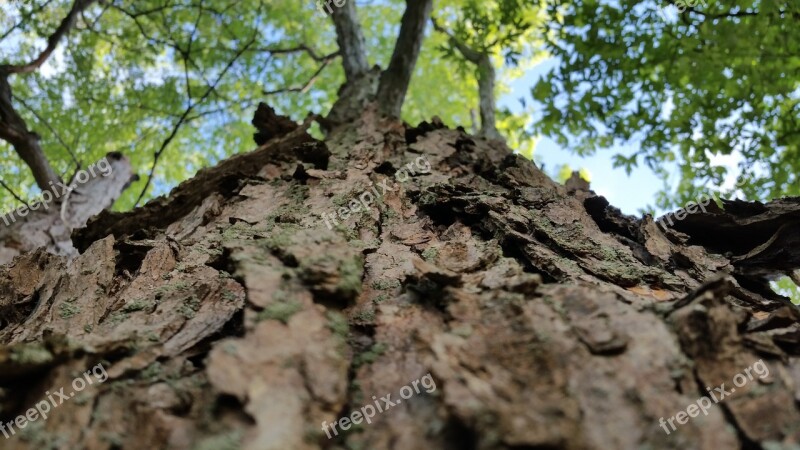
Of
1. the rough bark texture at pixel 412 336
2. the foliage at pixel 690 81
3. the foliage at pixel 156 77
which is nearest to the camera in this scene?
the rough bark texture at pixel 412 336

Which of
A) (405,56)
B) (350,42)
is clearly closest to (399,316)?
(405,56)

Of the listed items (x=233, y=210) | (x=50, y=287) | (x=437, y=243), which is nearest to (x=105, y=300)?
(x=50, y=287)

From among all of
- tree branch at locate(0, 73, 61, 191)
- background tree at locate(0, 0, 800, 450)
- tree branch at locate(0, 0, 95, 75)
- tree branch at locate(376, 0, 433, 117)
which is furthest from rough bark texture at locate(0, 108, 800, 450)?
tree branch at locate(0, 0, 95, 75)

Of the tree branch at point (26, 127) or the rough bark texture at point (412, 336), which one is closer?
the rough bark texture at point (412, 336)

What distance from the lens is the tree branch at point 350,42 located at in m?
7.04

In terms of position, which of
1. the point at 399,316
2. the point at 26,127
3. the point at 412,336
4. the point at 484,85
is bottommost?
the point at 412,336

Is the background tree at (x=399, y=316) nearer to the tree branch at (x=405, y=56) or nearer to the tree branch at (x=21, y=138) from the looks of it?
the tree branch at (x=405, y=56)

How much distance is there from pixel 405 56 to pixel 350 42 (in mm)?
1470

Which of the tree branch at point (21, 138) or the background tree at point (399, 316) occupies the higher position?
the tree branch at point (21, 138)

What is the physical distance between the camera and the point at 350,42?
24.2ft

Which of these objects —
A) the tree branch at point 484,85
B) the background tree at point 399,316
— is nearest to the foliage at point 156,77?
the tree branch at point 484,85

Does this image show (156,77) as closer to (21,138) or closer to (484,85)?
(21,138)


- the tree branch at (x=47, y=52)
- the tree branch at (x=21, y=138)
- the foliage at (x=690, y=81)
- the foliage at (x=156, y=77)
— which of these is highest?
the foliage at (x=156, y=77)

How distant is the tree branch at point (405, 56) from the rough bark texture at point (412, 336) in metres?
3.34
